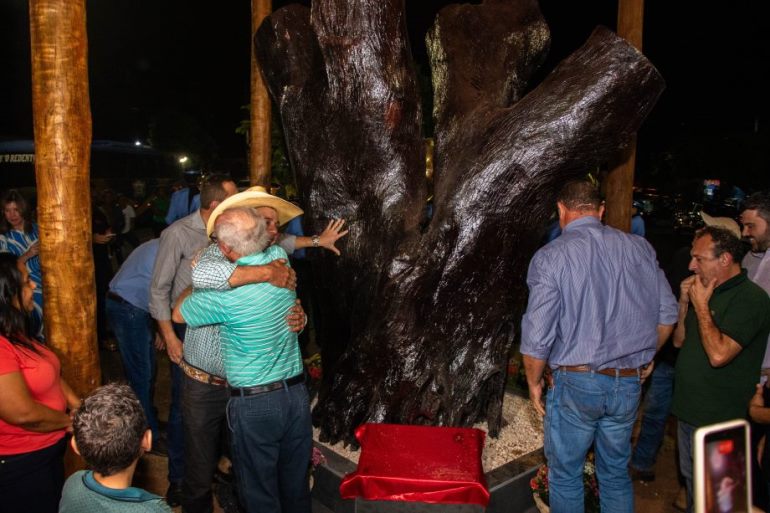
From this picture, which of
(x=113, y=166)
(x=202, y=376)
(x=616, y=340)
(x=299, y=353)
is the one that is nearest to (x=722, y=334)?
(x=616, y=340)

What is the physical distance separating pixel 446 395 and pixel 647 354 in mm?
1448

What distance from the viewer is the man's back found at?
3.26 m

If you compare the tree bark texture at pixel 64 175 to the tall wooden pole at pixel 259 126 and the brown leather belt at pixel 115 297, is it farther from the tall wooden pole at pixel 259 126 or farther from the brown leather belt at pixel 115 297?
the tall wooden pole at pixel 259 126

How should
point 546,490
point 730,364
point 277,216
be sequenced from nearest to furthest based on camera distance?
point 730,364 → point 546,490 → point 277,216

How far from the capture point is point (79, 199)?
130 inches

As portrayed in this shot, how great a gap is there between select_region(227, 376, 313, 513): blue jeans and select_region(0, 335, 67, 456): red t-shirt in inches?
31.6

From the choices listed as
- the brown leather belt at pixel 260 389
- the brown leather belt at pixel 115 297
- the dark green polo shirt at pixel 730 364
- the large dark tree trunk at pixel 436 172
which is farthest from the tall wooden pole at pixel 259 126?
the dark green polo shirt at pixel 730 364

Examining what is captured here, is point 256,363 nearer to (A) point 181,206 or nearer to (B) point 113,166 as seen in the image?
(A) point 181,206

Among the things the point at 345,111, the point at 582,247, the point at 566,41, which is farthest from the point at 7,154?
the point at 582,247

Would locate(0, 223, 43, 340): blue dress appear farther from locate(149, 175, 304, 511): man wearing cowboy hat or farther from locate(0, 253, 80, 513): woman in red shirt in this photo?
Result: locate(0, 253, 80, 513): woman in red shirt

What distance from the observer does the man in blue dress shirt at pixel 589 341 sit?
10.7 feet

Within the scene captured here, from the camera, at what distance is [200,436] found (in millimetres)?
3623

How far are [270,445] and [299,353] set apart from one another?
477mm

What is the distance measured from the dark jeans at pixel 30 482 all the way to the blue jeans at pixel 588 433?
2.53m
